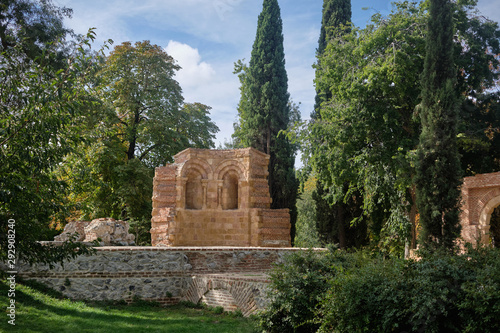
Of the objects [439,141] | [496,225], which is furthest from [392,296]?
[496,225]

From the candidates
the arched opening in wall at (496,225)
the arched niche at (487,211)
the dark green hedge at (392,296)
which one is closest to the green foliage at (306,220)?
the arched opening in wall at (496,225)

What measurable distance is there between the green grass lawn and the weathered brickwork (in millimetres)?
10371

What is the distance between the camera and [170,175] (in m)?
17.6

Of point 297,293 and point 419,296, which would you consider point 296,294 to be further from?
point 419,296

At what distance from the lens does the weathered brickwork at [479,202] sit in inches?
637

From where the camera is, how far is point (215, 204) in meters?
17.9

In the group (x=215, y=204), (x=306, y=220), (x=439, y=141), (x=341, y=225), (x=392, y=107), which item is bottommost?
(x=341, y=225)

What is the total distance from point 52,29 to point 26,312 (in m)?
8.98

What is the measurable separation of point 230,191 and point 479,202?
9297 mm

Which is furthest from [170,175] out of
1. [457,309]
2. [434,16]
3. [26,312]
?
[457,309]

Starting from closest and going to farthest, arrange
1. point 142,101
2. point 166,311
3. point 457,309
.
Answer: point 457,309 < point 166,311 < point 142,101

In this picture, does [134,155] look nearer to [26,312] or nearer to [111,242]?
[111,242]

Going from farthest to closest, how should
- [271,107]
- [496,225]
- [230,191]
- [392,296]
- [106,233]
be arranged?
[271,107] < [230,191] < [496,225] < [106,233] < [392,296]

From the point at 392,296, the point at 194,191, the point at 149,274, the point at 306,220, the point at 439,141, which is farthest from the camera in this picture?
the point at 306,220
